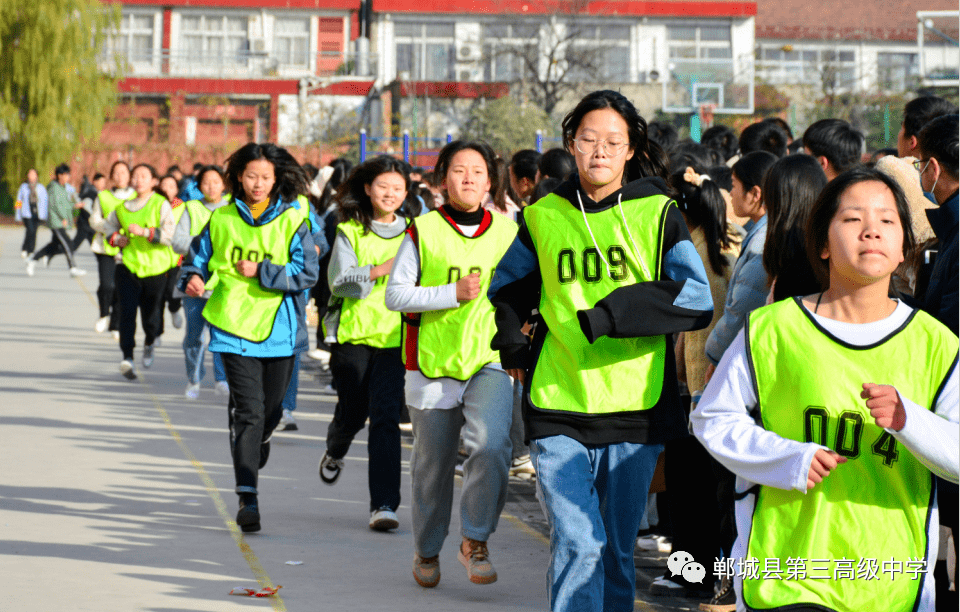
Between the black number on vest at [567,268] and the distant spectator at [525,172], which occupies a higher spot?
the distant spectator at [525,172]

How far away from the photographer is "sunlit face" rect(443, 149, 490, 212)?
5.78 metres

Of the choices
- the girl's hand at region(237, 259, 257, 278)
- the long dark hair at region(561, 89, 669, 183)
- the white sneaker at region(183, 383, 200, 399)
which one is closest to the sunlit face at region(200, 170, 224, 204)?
the white sneaker at region(183, 383, 200, 399)

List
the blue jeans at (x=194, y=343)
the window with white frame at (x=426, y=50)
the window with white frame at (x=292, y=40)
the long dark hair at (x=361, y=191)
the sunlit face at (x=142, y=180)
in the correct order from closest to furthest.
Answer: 1. the long dark hair at (x=361, y=191)
2. the blue jeans at (x=194, y=343)
3. the sunlit face at (x=142, y=180)
4. the window with white frame at (x=426, y=50)
5. the window with white frame at (x=292, y=40)

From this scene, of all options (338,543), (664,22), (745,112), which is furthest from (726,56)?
(338,543)

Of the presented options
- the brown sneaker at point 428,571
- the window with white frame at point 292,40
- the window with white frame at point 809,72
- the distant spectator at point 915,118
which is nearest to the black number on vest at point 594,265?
the brown sneaker at point 428,571

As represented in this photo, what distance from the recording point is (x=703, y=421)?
10.3ft

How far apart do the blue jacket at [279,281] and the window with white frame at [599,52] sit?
38.1 m

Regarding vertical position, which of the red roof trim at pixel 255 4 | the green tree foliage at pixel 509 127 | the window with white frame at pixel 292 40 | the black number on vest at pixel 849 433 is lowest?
the black number on vest at pixel 849 433

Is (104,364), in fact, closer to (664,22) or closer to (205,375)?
(205,375)

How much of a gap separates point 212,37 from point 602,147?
5146cm

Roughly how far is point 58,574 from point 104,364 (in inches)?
300

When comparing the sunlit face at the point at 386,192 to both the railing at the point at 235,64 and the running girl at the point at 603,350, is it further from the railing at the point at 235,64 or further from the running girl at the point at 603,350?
the railing at the point at 235,64

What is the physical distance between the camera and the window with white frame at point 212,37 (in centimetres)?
5309

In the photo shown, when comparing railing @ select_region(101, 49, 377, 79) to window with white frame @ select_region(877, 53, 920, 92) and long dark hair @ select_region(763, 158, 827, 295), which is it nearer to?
window with white frame @ select_region(877, 53, 920, 92)
